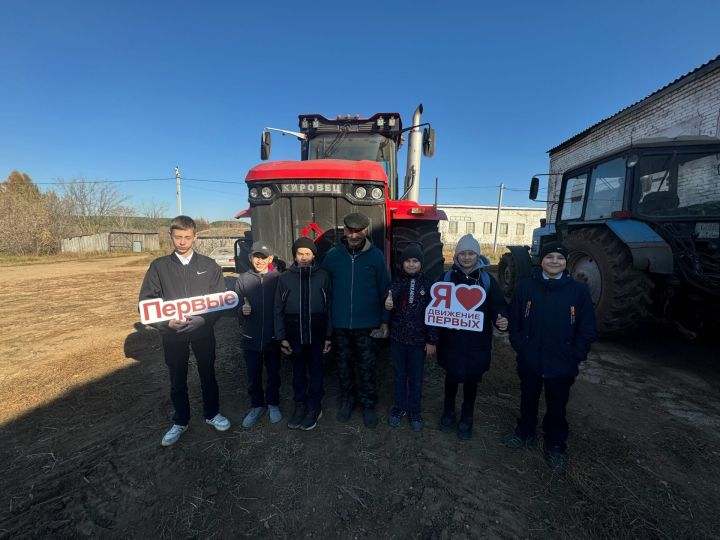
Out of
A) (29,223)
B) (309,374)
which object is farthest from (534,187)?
(29,223)

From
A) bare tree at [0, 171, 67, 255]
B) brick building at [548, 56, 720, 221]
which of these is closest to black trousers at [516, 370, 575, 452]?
brick building at [548, 56, 720, 221]

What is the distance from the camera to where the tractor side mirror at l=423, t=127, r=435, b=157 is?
475cm

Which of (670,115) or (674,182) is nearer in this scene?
(674,182)

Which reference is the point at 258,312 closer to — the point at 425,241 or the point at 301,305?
the point at 301,305

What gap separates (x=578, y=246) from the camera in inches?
164

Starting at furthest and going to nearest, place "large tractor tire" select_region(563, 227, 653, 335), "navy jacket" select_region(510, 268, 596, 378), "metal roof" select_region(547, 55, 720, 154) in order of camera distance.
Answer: "metal roof" select_region(547, 55, 720, 154) < "large tractor tire" select_region(563, 227, 653, 335) < "navy jacket" select_region(510, 268, 596, 378)

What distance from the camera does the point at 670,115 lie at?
28.8ft

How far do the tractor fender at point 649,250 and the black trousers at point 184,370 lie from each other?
4.34 meters

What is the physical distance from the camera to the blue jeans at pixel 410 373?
2547 mm

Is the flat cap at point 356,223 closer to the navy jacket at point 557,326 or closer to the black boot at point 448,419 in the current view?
the navy jacket at point 557,326

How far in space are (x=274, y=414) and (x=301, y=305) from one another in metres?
0.98

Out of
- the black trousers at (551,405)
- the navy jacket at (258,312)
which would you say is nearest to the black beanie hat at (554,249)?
the black trousers at (551,405)

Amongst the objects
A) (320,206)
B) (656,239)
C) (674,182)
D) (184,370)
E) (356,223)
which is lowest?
(184,370)

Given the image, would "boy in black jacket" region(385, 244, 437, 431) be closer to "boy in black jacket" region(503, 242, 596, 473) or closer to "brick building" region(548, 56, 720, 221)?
"boy in black jacket" region(503, 242, 596, 473)
